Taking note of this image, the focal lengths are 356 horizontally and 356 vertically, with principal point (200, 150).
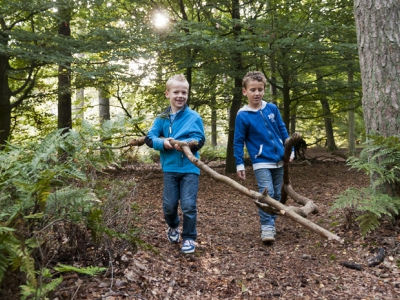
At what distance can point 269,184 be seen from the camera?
14.8 feet

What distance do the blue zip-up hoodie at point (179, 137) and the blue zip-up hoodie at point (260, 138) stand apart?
2.59 ft

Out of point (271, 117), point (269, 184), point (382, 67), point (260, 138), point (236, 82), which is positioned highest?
point (236, 82)

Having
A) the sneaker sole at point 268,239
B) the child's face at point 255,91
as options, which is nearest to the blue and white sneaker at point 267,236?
the sneaker sole at point 268,239

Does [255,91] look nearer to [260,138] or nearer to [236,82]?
[260,138]

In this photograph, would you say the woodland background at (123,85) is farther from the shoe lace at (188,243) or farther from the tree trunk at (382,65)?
the shoe lace at (188,243)

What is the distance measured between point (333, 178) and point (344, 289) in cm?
662

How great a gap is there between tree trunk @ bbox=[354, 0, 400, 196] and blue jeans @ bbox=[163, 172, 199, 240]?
232 cm

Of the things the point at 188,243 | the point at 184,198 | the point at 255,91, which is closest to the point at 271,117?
the point at 255,91

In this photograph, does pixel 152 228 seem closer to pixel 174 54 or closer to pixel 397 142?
pixel 397 142

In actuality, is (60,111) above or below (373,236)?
above

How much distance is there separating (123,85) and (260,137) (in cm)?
538

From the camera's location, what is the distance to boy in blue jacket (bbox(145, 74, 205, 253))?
3.89m

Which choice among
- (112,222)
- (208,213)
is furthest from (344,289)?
(208,213)

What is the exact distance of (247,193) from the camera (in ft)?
9.24
